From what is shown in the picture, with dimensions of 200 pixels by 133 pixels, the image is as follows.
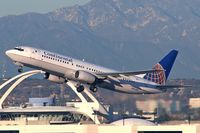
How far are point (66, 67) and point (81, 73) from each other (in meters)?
2.57

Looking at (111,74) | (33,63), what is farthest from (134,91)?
(33,63)

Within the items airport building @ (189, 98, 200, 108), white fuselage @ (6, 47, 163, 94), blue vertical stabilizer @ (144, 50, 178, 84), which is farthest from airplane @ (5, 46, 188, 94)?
A: airport building @ (189, 98, 200, 108)

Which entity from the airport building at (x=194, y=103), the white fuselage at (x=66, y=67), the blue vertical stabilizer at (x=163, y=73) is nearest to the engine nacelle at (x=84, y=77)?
the white fuselage at (x=66, y=67)

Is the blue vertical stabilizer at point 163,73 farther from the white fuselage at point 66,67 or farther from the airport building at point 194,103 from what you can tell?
the airport building at point 194,103

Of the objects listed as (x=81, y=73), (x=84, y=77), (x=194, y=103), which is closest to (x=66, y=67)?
(x=81, y=73)

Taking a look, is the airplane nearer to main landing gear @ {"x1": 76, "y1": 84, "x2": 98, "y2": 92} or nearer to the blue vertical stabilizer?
main landing gear @ {"x1": 76, "y1": 84, "x2": 98, "y2": 92}

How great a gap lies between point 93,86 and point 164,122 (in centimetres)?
1344

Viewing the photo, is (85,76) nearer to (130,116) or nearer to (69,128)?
(69,128)

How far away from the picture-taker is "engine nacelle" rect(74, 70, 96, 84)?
16188 centimetres

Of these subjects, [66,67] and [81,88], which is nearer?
[66,67]

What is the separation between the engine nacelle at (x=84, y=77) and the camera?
6373 inches

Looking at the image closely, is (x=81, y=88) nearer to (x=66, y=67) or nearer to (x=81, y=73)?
(x=81, y=73)

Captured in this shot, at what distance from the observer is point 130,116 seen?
181m

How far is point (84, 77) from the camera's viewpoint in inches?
6383
